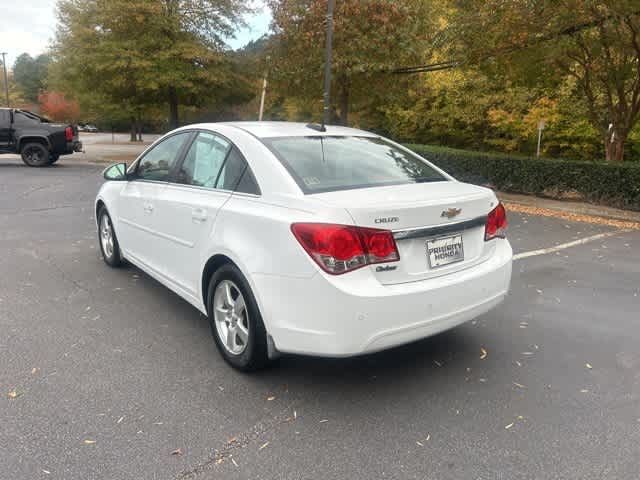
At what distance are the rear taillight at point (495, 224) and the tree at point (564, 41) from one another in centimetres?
770

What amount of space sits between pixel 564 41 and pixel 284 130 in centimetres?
889

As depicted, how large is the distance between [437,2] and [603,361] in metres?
19.3

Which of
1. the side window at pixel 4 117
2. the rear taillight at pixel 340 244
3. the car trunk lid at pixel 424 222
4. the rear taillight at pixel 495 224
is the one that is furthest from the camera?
the side window at pixel 4 117

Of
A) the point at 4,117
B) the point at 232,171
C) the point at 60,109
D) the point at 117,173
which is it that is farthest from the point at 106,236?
the point at 60,109

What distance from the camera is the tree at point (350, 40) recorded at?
17453mm

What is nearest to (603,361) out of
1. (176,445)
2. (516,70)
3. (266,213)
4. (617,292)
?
(617,292)

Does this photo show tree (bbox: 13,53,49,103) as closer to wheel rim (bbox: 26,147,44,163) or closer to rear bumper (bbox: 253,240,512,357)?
wheel rim (bbox: 26,147,44,163)

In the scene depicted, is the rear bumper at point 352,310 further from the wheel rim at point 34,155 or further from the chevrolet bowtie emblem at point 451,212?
the wheel rim at point 34,155

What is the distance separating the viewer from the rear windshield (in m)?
3.28

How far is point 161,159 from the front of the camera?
180 inches

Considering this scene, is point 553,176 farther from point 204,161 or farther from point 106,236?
point 204,161

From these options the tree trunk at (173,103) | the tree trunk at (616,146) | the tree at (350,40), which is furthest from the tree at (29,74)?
the tree trunk at (616,146)

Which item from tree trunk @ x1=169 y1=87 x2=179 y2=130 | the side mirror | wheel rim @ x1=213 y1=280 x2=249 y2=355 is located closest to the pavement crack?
wheel rim @ x1=213 y1=280 x2=249 y2=355

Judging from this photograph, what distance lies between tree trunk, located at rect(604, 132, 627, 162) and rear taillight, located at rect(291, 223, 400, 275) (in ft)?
41.5
